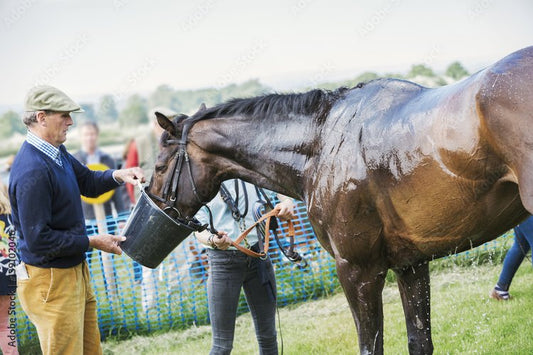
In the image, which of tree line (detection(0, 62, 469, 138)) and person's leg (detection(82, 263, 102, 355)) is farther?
tree line (detection(0, 62, 469, 138))

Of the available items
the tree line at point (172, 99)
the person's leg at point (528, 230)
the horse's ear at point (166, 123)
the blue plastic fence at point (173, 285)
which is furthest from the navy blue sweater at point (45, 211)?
the tree line at point (172, 99)

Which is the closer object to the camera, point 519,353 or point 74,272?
point 74,272

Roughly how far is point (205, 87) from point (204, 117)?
915 centimetres

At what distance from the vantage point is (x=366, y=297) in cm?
337

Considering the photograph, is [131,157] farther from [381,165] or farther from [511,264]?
[381,165]

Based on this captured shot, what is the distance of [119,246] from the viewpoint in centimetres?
386

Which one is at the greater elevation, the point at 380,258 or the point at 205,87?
the point at 205,87

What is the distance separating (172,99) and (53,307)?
33.3 feet

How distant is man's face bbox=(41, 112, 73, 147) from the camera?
3.58 meters

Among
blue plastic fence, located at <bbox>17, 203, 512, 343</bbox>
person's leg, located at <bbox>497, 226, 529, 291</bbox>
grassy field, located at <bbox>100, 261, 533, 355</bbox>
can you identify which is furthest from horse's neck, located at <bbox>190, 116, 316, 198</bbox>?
blue plastic fence, located at <bbox>17, 203, 512, 343</bbox>

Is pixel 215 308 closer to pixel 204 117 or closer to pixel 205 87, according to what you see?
pixel 204 117

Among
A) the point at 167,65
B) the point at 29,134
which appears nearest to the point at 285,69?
the point at 167,65

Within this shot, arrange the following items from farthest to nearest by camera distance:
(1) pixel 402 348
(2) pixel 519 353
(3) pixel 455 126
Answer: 1. (1) pixel 402 348
2. (2) pixel 519 353
3. (3) pixel 455 126

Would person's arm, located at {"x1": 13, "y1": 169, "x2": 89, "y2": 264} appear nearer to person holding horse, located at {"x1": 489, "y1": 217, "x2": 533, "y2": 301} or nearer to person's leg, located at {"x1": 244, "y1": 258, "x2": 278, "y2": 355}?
person's leg, located at {"x1": 244, "y1": 258, "x2": 278, "y2": 355}
